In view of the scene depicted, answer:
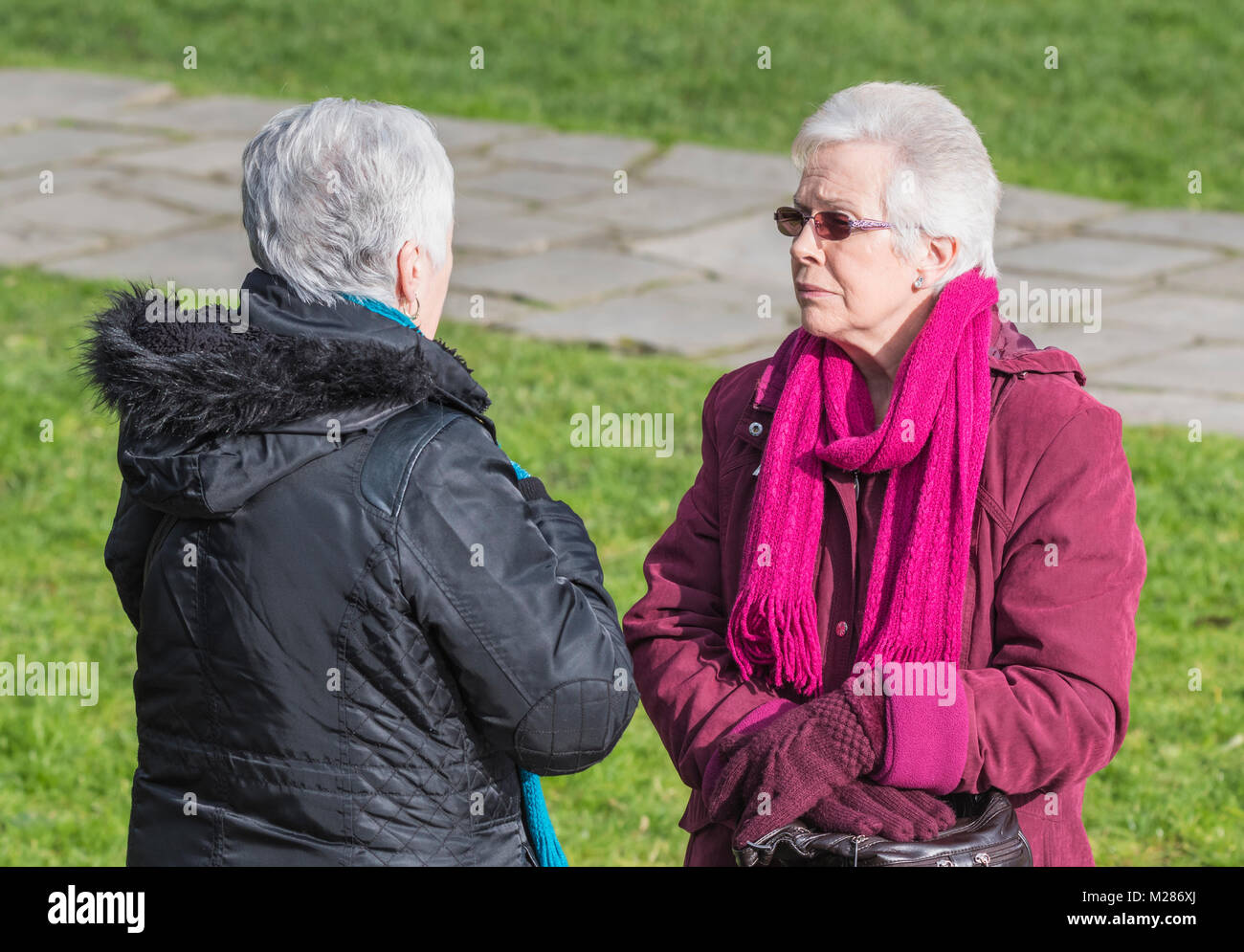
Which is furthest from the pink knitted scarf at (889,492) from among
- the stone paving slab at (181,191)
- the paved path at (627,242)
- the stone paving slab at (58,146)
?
the stone paving slab at (58,146)

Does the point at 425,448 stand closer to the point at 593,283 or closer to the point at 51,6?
the point at 593,283

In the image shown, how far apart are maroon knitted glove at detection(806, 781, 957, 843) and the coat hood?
0.86m

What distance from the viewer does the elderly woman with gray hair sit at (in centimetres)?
227

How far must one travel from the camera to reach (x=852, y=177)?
8.80 feet

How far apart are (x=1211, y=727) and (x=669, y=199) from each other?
6245 mm

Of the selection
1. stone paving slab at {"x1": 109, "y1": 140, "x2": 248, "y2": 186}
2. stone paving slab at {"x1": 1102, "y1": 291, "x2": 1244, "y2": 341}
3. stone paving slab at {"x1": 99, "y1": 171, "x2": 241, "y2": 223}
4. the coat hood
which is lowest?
stone paving slab at {"x1": 1102, "y1": 291, "x2": 1244, "y2": 341}

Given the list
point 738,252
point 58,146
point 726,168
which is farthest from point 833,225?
point 58,146

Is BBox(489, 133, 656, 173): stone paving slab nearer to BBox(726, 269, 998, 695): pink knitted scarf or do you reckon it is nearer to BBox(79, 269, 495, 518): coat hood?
BBox(726, 269, 998, 695): pink knitted scarf

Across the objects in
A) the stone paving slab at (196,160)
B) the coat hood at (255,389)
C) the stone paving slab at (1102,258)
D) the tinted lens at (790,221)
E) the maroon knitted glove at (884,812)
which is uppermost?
the tinted lens at (790,221)

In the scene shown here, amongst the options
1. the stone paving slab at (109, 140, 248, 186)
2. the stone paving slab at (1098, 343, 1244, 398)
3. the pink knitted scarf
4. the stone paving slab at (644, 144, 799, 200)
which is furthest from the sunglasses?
the stone paving slab at (109, 140, 248, 186)

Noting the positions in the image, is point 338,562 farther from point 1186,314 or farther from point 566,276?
point 1186,314

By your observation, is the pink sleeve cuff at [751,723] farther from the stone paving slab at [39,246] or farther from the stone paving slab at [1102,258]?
the stone paving slab at [39,246]

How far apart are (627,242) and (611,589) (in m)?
4.33

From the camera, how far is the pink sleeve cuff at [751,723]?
2625 mm
